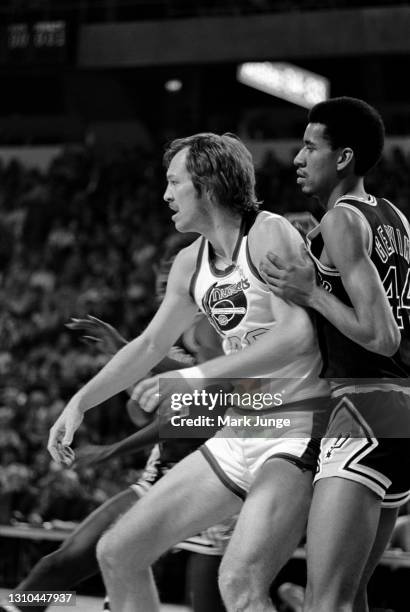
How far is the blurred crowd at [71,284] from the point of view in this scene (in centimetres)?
793

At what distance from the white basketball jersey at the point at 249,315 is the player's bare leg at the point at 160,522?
13.6 inches

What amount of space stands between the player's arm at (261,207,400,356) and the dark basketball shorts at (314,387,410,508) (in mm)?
171

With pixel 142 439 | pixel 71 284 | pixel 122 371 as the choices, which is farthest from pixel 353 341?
pixel 71 284

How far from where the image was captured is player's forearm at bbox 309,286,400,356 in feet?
9.01

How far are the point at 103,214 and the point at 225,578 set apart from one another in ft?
34.2

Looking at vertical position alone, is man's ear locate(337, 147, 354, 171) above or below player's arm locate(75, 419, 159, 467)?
above

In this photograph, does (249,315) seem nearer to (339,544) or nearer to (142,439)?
(339,544)

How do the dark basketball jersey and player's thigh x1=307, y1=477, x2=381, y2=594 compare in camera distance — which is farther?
the dark basketball jersey

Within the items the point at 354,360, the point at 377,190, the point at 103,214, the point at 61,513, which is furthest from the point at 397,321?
the point at 103,214

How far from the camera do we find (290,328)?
2.89 metres

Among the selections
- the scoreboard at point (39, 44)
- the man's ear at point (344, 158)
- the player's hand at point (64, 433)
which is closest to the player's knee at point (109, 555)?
the player's hand at point (64, 433)

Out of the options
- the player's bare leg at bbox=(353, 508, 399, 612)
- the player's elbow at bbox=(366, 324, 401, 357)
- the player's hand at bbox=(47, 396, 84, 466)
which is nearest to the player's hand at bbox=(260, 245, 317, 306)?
the player's elbow at bbox=(366, 324, 401, 357)

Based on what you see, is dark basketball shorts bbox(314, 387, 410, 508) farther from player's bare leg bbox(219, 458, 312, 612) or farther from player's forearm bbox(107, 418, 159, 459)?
player's forearm bbox(107, 418, 159, 459)

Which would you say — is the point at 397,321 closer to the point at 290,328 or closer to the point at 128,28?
the point at 290,328
